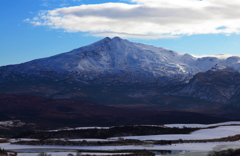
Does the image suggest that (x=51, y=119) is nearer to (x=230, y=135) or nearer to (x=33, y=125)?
(x=33, y=125)

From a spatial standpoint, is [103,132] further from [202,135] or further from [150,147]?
[150,147]

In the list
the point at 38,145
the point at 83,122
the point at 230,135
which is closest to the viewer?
the point at 38,145

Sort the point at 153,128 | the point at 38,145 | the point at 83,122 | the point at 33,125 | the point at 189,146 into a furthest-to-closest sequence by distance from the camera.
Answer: the point at 83,122, the point at 33,125, the point at 153,128, the point at 38,145, the point at 189,146

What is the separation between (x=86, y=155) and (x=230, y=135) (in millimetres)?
45043

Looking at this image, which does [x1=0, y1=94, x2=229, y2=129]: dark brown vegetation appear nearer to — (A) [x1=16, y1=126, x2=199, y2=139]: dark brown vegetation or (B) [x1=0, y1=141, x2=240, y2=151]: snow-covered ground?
(A) [x1=16, y1=126, x2=199, y2=139]: dark brown vegetation

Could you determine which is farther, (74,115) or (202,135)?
(74,115)

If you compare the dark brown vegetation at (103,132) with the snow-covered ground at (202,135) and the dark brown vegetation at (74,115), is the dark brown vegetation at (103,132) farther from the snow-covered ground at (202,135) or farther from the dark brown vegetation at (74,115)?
the dark brown vegetation at (74,115)

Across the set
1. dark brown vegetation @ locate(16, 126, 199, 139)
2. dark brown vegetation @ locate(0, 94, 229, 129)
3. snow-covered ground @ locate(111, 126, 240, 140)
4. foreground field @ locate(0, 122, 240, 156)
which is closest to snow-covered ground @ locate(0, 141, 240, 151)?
foreground field @ locate(0, 122, 240, 156)

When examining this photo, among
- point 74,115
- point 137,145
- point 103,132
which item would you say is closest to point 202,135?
point 103,132

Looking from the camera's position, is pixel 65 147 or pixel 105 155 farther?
pixel 65 147

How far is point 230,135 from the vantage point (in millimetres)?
100812

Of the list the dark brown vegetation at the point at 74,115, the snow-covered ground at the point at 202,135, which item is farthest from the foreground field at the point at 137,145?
the dark brown vegetation at the point at 74,115

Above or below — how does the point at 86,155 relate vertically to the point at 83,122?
above

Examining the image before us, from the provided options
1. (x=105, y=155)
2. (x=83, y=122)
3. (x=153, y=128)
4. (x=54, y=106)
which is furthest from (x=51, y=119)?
(x=105, y=155)
